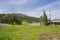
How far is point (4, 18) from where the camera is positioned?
4916 cm

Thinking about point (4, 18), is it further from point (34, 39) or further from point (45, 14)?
point (34, 39)

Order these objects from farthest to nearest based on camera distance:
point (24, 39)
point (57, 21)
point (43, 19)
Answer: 1. point (57, 21)
2. point (43, 19)
3. point (24, 39)

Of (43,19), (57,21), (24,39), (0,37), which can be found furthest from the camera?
(57,21)

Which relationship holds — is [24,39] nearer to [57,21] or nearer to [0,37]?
[0,37]

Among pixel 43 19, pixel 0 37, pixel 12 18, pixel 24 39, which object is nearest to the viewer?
pixel 0 37

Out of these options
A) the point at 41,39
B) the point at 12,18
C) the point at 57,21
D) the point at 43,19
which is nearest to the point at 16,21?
the point at 12,18

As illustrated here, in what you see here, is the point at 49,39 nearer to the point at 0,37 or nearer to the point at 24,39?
the point at 24,39

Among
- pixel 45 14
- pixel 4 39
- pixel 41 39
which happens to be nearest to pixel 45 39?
pixel 41 39

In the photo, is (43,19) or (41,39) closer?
(41,39)

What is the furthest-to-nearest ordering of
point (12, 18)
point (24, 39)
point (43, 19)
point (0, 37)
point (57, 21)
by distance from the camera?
point (57, 21), point (43, 19), point (12, 18), point (24, 39), point (0, 37)

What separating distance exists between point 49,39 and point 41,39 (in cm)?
70

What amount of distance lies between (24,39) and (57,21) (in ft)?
140

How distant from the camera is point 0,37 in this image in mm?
11141

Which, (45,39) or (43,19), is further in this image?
(43,19)
